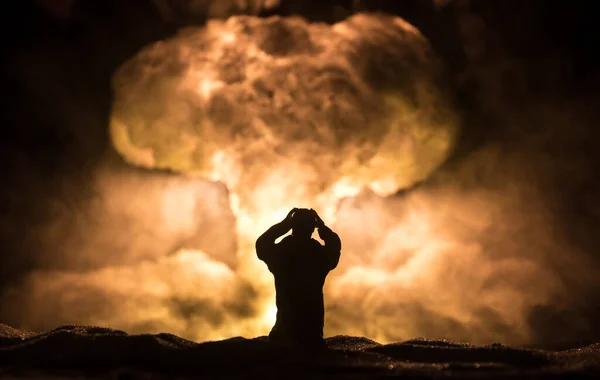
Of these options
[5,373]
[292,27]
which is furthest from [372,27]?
[5,373]

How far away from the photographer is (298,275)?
20.0ft

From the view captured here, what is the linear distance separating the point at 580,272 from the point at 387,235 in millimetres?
5053

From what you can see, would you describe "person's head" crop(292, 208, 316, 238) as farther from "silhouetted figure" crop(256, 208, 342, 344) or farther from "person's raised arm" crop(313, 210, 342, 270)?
"person's raised arm" crop(313, 210, 342, 270)

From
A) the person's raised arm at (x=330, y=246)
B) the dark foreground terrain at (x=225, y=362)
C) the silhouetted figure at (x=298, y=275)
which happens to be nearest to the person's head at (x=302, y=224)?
the silhouetted figure at (x=298, y=275)

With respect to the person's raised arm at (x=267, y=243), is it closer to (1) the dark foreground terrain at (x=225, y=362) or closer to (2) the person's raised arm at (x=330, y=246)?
(2) the person's raised arm at (x=330, y=246)

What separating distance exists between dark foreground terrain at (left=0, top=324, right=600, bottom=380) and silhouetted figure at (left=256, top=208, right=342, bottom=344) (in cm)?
114

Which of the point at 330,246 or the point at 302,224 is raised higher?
the point at 302,224

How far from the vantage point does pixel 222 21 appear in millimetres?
12727

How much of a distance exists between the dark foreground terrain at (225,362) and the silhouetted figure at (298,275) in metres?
1.14

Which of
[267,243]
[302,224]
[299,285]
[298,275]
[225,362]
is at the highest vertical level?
[302,224]

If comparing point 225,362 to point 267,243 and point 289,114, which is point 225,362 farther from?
point 289,114

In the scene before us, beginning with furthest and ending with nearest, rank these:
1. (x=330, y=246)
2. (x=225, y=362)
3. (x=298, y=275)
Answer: (x=330, y=246), (x=298, y=275), (x=225, y=362)

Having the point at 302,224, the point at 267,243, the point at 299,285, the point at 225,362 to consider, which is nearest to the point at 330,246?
the point at 302,224

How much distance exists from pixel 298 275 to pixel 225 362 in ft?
6.45
